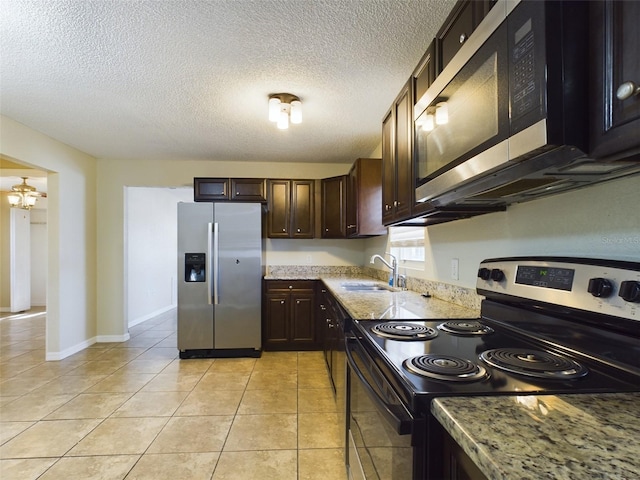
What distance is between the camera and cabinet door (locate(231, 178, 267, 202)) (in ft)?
13.8

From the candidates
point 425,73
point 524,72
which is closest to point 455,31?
point 425,73

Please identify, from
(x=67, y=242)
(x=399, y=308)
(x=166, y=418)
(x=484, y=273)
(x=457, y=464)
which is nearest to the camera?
(x=457, y=464)

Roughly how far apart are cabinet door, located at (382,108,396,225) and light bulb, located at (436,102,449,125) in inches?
32.7

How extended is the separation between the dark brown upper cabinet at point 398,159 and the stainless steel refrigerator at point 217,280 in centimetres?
201

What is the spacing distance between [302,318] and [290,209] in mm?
1396

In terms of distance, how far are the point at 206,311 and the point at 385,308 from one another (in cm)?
261

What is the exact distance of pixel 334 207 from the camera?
420cm

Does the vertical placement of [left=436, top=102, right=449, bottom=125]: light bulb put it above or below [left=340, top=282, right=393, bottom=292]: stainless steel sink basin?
above

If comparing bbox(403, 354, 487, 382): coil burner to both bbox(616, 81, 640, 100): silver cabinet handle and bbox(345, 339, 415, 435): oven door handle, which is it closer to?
bbox(345, 339, 415, 435): oven door handle

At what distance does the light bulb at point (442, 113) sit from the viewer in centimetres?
125

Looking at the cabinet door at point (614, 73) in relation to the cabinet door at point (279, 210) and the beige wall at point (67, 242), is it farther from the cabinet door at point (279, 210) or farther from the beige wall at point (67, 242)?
the beige wall at point (67, 242)

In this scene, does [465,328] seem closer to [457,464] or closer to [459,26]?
[457,464]

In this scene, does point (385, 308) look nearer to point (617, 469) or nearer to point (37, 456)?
point (617, 469)

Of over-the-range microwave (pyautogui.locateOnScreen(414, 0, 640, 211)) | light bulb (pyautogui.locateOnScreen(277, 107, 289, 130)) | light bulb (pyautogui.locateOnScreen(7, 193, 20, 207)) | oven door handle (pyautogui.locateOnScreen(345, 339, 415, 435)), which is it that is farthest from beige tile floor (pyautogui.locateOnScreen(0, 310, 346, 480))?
light bulb (pyautogui.locateOnScreen(7, 193, 20, 207))
